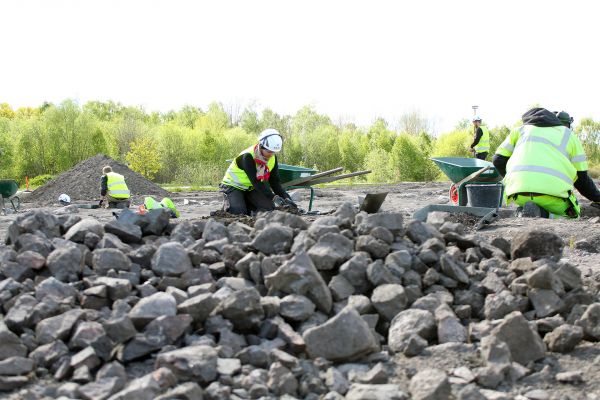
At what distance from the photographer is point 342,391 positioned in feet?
9.36

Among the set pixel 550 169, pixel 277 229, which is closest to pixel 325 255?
pixel 277 229

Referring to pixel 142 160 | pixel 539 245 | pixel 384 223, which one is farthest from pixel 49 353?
pixel 142 160

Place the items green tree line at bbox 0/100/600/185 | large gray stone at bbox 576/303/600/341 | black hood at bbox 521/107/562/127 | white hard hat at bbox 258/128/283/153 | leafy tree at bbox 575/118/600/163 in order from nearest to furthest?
large gray stone at bbox 576/303/600/341, black hood at bbox 521/107/562/127, white hard hat at bbox 258/128/283/153, green tree line at bbox 0/100/600/185, leafy tree at bbox 575/118/600/163

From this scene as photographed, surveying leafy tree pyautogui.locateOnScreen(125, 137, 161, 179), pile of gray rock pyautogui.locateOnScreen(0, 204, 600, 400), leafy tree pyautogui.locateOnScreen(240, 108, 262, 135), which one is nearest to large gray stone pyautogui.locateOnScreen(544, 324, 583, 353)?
pile of gray rock pyautogui.locateOnScreen(0, 204, 600, 400)

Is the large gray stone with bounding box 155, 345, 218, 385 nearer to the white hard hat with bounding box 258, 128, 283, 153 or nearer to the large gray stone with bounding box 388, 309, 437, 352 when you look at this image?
the large gray stone with bounding box 388, 309, 437, 352

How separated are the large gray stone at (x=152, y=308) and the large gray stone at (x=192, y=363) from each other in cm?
31

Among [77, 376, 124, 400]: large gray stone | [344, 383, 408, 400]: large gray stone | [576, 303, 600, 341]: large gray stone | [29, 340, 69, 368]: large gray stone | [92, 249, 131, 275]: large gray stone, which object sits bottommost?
[344, 383, 408, 400]: large gray stone

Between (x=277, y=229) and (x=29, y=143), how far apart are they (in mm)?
31206

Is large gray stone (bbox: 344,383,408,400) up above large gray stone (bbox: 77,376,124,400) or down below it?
below

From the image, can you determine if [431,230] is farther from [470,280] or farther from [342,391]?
[342,391]

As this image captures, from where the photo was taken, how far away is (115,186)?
14.0m

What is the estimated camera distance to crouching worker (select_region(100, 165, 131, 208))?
13.9 metres

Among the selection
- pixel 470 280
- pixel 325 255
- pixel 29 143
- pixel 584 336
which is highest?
pixel 29 143

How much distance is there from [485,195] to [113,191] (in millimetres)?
8729
